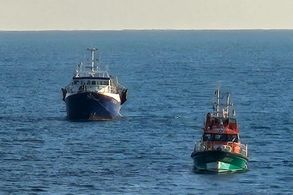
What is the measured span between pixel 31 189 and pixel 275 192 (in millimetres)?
18564

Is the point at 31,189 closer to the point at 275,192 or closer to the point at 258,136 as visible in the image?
the point at 275,192

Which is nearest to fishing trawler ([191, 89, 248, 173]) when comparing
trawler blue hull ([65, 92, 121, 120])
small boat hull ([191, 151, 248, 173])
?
small boat hull ([191, 151, 248, 173])

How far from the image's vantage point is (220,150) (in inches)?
4478

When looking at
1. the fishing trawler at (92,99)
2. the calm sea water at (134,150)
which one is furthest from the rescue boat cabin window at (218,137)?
the fishing trawler at (92,99)

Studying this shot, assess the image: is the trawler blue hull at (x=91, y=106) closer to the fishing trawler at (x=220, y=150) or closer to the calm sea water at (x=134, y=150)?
the calm sea water at (x=134, y=150)

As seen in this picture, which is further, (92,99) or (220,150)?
(92,99)

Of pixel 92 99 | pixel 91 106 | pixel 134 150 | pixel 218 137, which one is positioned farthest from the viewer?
pixel 91 106

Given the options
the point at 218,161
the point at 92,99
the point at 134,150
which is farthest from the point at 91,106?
the point at 218,161

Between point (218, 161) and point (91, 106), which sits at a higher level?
point (91, 106)

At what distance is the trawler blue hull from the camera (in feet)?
526

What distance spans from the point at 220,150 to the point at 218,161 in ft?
2.98

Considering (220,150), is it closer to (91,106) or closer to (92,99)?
(92,99)

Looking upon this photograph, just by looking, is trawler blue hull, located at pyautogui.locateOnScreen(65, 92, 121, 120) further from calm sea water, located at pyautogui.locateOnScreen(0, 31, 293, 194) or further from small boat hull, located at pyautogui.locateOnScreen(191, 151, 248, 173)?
small boat hull, located at pyautogui.locateOnScreen(191, 151, 248, 173)

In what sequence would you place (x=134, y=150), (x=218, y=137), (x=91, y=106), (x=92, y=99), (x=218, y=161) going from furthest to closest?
(x=91, y=106)
(x=92, y=99)
(x=134, y=150)
(x=218, y=137)
(x=218, y=161)
